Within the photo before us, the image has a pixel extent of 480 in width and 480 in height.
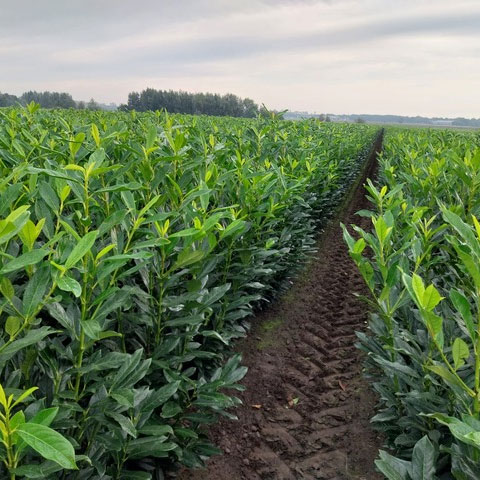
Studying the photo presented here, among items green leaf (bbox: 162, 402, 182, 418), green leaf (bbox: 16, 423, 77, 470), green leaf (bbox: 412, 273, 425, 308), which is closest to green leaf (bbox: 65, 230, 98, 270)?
green leaf (bbox: 16, 423, 77, 470)

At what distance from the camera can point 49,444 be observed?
3.39ft

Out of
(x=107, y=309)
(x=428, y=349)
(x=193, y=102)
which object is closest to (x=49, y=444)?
(x=107, y=309)

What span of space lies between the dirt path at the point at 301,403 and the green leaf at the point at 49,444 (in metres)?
1.82

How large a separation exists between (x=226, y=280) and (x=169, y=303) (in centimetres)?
112

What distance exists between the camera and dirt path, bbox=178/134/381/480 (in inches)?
113

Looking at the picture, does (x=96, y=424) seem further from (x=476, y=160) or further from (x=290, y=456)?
(x=476, y=160)

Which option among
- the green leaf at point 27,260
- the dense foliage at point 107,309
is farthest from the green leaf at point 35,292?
the green leaf at point 27,260

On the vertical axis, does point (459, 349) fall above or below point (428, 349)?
above

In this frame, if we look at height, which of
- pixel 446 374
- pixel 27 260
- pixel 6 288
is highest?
pixel 27 260

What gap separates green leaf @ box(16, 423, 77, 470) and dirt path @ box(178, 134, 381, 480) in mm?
1820

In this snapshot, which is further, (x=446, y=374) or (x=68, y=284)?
(x=446, y=374)

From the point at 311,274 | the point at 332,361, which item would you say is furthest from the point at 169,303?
the point at 311,274

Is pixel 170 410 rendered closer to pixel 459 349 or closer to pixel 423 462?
pixel 423 462

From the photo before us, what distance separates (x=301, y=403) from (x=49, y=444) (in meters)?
2.75
